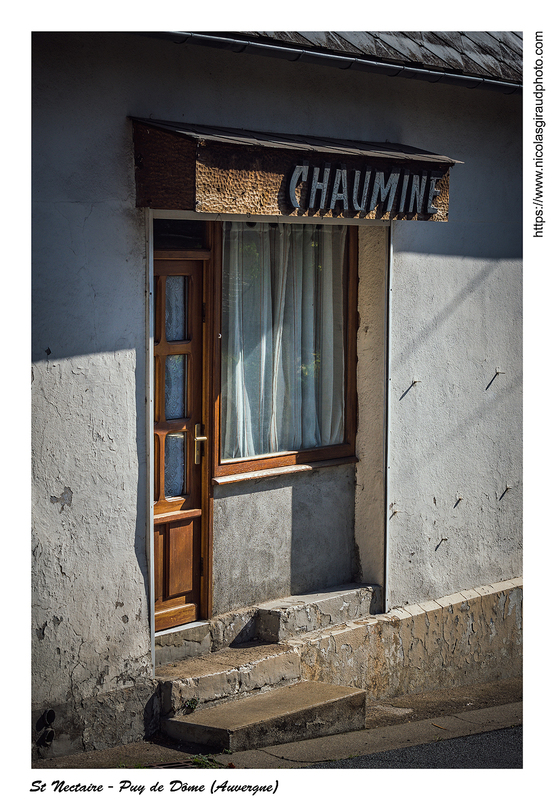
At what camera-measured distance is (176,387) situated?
6.10m

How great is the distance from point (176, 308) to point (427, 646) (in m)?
3.31

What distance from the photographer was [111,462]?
5.35 m

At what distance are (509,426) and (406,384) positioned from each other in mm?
1533

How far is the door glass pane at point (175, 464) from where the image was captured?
6095mm

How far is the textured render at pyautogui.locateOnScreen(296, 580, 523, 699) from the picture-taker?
21.6 ft

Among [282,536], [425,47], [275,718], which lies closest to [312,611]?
[282,536]

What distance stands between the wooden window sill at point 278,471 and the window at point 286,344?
39mm

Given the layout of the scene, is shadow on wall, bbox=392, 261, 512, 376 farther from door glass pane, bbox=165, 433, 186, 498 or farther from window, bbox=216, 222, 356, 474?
door glass pane, bbox=165, 433, 186, 498

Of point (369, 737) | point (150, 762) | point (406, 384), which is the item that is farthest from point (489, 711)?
point (150, 762)

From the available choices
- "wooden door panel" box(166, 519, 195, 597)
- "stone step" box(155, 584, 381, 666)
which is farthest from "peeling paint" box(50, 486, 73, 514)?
→ "stone step" box(155, 584, 381, 666)

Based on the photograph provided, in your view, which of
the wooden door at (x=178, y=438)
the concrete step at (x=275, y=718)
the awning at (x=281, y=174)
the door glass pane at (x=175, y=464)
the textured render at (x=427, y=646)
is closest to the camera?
the awning at (x=281, y=174)

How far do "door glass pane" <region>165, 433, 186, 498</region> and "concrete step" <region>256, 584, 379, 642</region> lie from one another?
1.02 metres

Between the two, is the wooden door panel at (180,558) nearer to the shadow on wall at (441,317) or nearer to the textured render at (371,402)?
the textured render at (371,402)

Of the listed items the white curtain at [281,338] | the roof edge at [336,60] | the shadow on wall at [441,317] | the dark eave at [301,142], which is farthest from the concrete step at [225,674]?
the roof edge at [336,60]
